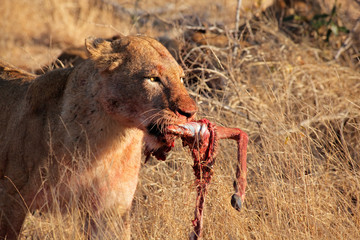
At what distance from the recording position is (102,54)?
3.48 m

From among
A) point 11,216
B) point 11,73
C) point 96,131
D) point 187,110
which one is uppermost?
point 187,110

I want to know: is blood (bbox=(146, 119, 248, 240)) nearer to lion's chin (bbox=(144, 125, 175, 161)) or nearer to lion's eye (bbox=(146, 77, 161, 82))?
lion's chin (bbox=(144, 125, 175, 161))

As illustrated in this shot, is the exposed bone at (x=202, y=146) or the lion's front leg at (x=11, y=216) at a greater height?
the exposed bone at (x=202, y=146)

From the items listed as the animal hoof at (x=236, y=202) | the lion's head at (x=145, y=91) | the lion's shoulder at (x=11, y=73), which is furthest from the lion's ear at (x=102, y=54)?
the animal hoof at (x=236, y=202)

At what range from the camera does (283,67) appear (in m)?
6.02

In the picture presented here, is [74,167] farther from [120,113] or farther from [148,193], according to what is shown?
[148,193]

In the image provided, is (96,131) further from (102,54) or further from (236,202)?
(236,202)

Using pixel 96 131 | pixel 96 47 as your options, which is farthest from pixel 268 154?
pixel 96 47

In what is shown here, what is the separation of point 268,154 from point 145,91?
1.26 meters

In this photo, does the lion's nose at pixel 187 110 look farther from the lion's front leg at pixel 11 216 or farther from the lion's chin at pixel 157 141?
the lion's front leg at pixel 11 216

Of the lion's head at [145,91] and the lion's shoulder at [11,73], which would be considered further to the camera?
the lion's shoulder at [11,73]

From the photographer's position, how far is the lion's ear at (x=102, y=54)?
3361 mm

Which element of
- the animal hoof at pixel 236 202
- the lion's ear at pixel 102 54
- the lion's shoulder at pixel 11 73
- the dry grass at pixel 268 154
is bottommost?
the dry grass at pixel 268 154

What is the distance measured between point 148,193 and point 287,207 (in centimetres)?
130
